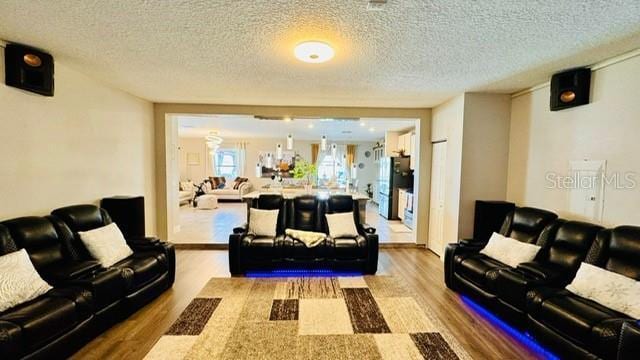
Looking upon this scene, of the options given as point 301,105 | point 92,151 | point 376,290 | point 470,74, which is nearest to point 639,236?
point 470,74

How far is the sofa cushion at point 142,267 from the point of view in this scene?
110 inches

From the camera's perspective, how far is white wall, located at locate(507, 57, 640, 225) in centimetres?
258

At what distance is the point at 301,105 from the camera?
16.2 ft

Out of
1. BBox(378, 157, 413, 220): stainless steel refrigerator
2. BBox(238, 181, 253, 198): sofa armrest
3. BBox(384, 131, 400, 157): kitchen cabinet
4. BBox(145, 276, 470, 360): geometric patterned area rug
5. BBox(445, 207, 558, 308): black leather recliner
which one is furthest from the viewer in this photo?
BBox(238, 181, 253, 198): sofa armrest

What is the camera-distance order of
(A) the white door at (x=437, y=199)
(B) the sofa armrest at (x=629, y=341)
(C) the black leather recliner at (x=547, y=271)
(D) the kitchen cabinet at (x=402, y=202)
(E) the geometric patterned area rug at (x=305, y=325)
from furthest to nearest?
(D) the kitchen cabinet at (x=402, y=202) → (A) the white door at (x=437, y=199) → (C) the black leather recliner at (x=547, y=271) → (E) the geometric patterned area rug at (x=305, y=325) → (B) the sofa armrest at (x=629, y=341)

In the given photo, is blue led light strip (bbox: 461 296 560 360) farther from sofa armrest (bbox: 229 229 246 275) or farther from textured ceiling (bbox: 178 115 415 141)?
textured ceiling (bbox: 178 115 415 141)

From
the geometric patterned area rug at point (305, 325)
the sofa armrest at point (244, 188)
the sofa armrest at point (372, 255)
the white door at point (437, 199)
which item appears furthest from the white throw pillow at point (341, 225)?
the sofa armrest at point (244, 188)

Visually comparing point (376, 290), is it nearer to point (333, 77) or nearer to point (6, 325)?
point (333, 77)

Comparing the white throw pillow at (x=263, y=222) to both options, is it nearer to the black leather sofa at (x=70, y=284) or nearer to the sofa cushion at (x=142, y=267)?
the black leather sofa at (x=70, y=284)

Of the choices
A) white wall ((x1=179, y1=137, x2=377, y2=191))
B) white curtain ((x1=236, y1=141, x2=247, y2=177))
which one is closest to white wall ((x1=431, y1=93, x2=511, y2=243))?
white wall ((x1=179, y1=137, x2=377, y2=191))

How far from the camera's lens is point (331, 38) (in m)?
2.34

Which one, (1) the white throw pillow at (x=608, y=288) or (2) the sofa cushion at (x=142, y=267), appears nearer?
(1) the white throw pillow at (x=608, y=288)

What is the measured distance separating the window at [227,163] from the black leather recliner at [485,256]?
380 inches

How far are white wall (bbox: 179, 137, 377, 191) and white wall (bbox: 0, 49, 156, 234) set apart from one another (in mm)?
6838
